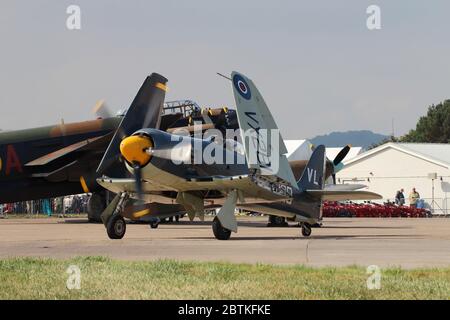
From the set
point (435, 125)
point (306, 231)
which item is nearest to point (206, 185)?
point (306, 231)

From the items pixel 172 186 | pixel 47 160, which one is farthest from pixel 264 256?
pixel 47 160

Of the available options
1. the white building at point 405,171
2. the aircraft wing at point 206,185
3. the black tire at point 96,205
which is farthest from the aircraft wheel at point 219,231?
the white building at point 405,171

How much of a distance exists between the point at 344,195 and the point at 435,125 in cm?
9072

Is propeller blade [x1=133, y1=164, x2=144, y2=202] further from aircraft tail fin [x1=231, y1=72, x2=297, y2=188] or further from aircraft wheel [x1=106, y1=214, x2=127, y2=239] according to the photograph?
aircraft tail fin [x1=231, y1=72, x2=297, y2=188]

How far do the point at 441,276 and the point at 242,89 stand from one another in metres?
8.91

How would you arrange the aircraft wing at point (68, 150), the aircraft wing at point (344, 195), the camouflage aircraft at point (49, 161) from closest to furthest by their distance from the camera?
1. the aircraft wing at point (344, 195)
2. the camouflage aircraft at point (49, 161)
3. the aircraft wing at point (68, 150)

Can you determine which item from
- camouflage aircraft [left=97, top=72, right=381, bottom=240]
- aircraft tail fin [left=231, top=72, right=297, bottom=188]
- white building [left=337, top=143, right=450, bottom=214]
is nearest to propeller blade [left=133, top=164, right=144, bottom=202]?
camouflage aircraft [left=97, top=72, right=381, bottom=240]

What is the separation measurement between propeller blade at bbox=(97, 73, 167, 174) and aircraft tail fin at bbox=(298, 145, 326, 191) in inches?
192

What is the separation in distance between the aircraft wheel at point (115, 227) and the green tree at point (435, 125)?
91436 mm

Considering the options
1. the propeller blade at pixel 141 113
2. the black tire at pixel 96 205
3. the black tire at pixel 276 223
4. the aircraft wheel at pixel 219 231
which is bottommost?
the black tire at pixel 276 223

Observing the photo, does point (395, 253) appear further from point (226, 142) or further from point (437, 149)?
point (437, 149)

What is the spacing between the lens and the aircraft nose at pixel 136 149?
17.3 m

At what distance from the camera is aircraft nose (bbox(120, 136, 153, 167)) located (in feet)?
56.8

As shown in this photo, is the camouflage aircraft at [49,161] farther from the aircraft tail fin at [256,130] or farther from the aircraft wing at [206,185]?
the aircraft tail fin at [256,130]
